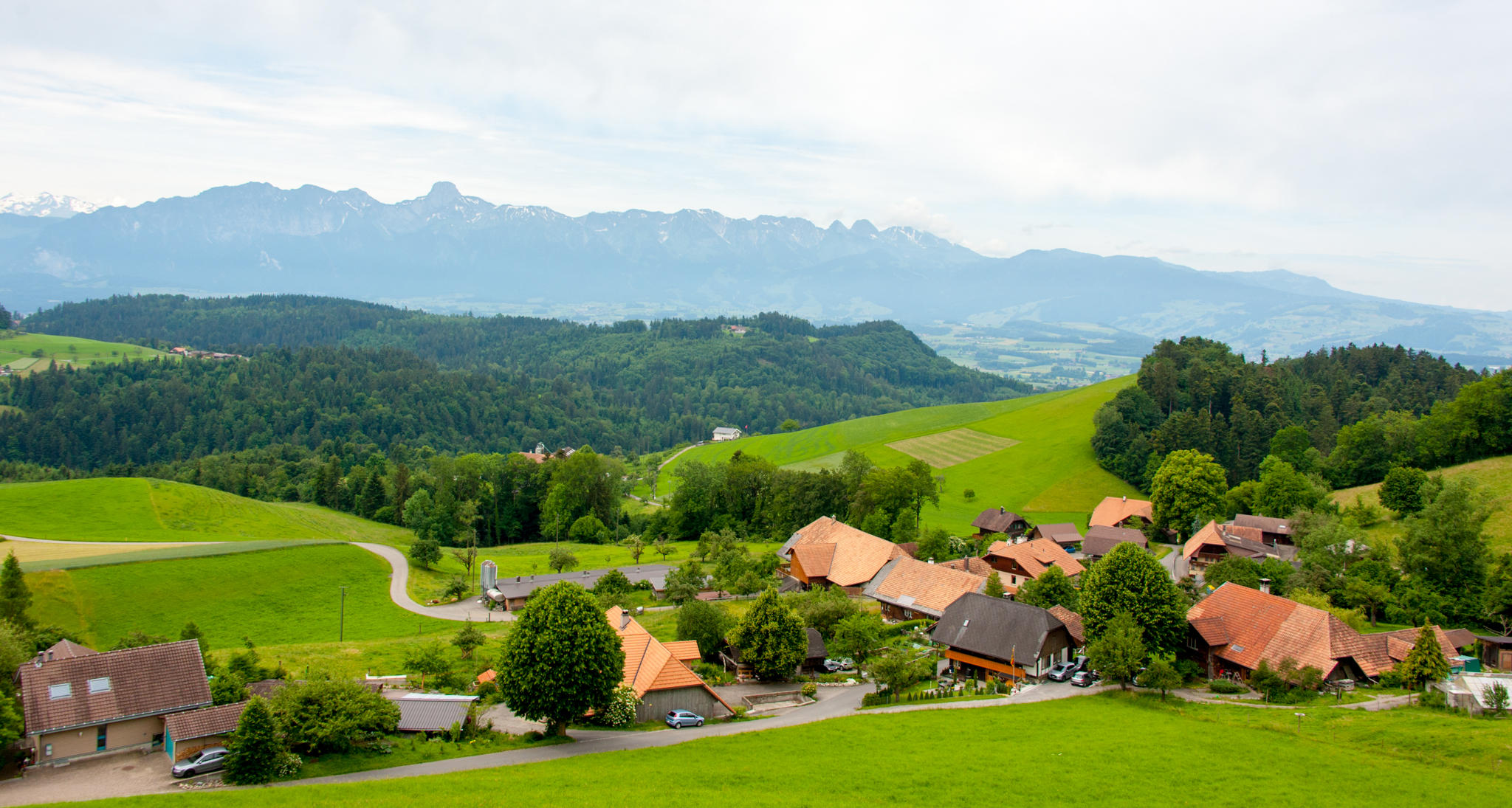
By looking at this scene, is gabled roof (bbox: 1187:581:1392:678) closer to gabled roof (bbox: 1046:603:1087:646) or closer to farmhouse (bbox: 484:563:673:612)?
gabled roof (bbox: 1046:603:1087:646)

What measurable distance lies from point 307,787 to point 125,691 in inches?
353

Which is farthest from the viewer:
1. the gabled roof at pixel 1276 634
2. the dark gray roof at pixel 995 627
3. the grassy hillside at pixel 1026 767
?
the dark gray roof at pixel 995 627

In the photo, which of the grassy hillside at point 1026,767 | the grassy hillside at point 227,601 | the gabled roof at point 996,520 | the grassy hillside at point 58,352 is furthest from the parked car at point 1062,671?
the grassy hillside at point 58,352

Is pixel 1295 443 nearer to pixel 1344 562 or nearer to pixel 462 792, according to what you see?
pixel 1344 562

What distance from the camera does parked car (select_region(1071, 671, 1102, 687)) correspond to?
35312mm

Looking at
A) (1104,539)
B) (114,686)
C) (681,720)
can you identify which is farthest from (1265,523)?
(114,686)

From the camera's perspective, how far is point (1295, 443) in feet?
240

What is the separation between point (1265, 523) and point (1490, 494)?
506 inches

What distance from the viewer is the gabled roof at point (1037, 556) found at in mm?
54094

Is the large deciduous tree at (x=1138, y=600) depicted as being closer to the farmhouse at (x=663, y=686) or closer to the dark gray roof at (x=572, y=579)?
the farmhouse at (x=663, y=686)

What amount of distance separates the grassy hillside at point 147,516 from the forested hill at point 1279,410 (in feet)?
243

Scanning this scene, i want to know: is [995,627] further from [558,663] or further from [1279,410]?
[1279,410]

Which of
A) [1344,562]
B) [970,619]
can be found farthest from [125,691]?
[1344,562]

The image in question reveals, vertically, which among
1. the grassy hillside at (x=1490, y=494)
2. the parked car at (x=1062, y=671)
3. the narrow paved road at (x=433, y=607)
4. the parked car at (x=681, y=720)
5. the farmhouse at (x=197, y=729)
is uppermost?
the grassy hillside at (x=1490, y=494)
